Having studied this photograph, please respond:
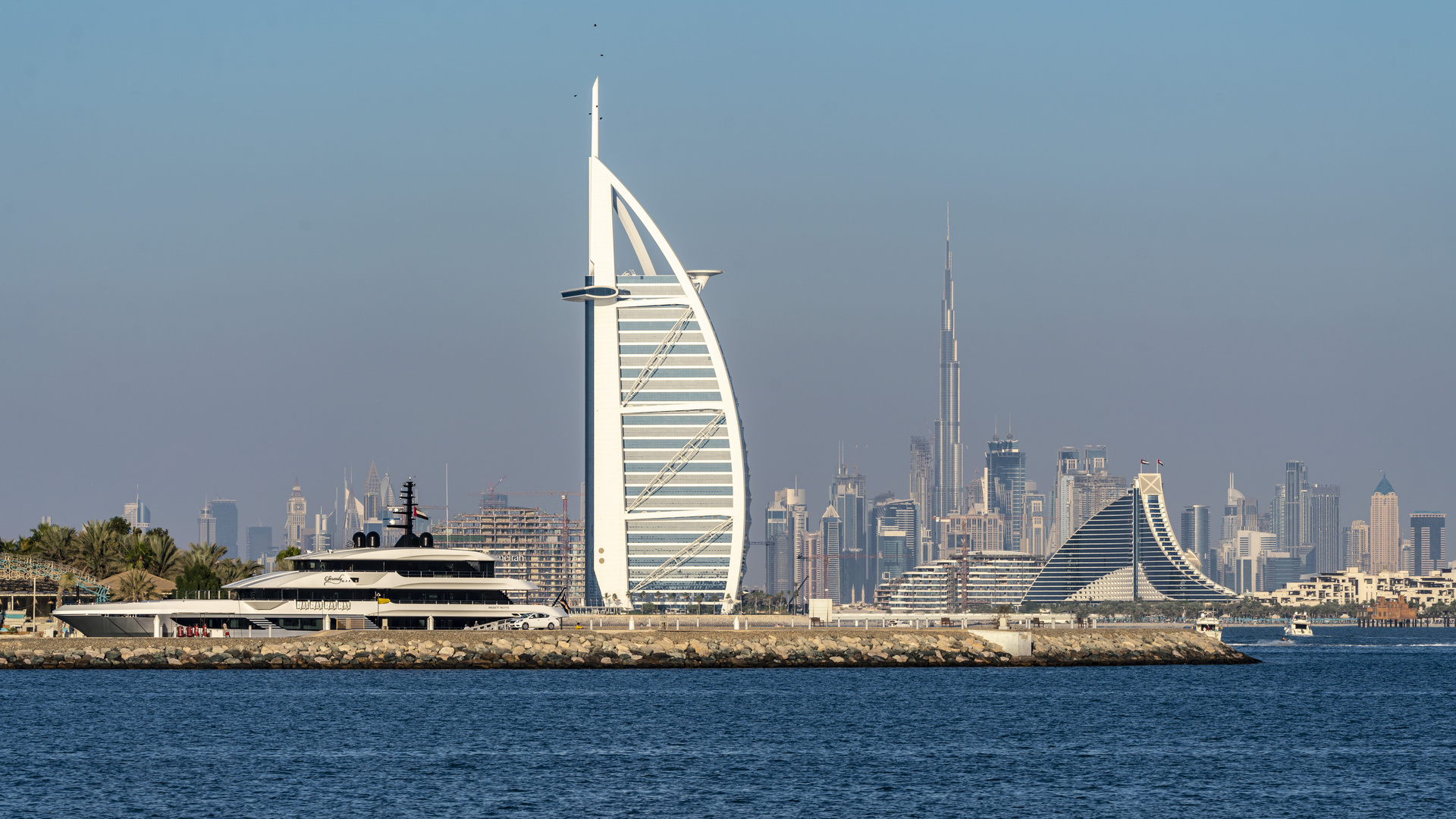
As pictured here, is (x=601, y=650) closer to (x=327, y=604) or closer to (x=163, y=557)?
(x=327, y=604)

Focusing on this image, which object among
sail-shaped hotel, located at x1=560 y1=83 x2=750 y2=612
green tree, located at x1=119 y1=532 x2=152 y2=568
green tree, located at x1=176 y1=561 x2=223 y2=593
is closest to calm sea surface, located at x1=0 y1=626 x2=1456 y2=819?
green tree, located at x1=176 y1=561 x2=223 y2=593

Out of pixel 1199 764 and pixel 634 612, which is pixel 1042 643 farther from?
pixel 634 612

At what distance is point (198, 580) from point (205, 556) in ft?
27.1

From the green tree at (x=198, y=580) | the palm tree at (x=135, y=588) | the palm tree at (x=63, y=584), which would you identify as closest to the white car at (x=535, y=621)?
the green tree at (x=198, y=580)

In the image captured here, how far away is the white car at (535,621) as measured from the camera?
351 feet

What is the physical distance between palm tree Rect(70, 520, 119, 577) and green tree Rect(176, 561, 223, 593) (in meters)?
7.88

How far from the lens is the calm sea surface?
50.1m

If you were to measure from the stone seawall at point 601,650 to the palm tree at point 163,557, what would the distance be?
935 inches

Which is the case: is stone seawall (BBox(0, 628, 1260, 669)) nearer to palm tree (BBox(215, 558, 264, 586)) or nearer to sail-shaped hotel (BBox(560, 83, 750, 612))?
palm tree (BBox(215, 558, 264, 586))

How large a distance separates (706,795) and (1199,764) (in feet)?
60.2

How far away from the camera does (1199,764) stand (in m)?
59.6

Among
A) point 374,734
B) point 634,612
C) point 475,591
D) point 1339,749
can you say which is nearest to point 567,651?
point 475,591

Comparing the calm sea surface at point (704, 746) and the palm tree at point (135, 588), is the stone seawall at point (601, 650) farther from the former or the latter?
the palm tree at point (135, 588)

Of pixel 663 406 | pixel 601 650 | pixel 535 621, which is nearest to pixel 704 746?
pixel 601 650
